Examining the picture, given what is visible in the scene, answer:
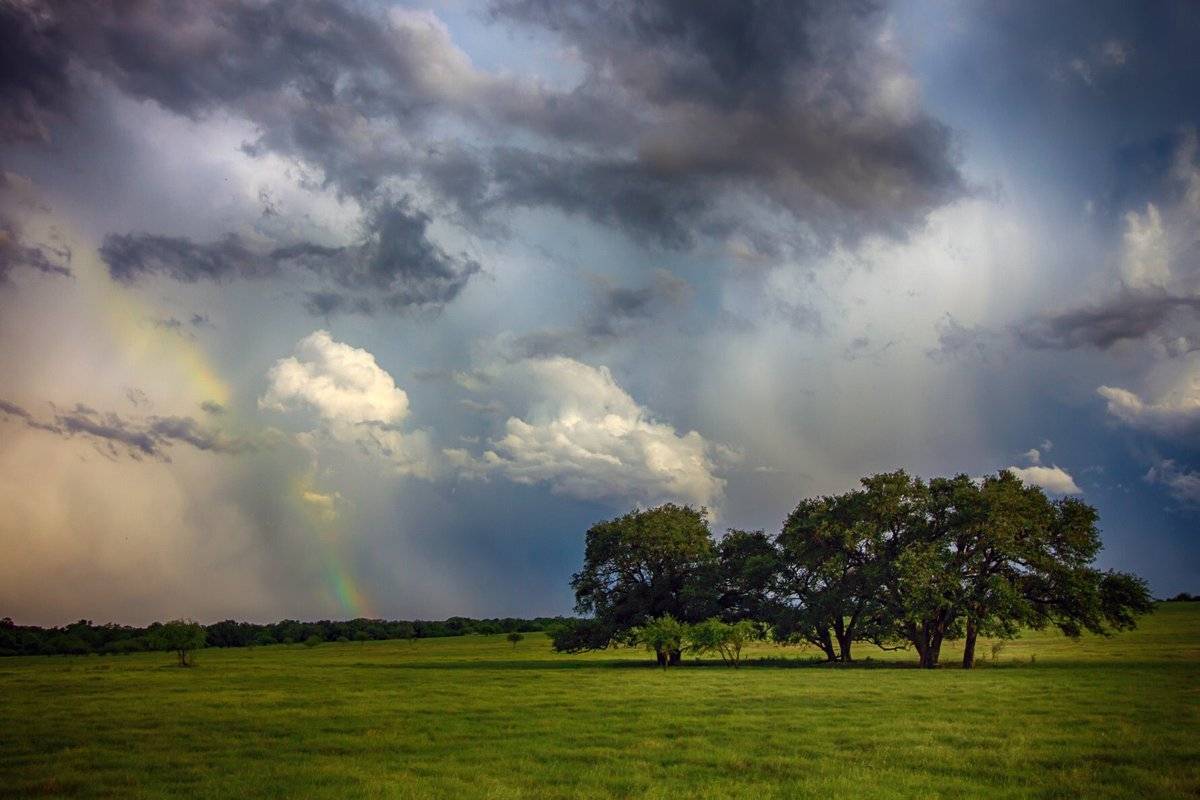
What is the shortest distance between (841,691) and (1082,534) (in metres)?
32.2

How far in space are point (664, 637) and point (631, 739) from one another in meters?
46.7

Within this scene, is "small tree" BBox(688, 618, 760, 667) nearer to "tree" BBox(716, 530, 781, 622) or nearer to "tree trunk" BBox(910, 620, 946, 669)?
"tree" BBox(716, 530, 781, 622)

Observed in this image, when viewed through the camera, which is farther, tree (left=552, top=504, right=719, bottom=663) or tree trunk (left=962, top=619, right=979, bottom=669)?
tree (left=552, top=504, right=719, bottom=663)

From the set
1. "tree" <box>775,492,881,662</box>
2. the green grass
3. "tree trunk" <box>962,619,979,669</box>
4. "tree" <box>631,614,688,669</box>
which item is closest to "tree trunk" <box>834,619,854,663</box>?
"tree" <box>775,492,881,662</box>

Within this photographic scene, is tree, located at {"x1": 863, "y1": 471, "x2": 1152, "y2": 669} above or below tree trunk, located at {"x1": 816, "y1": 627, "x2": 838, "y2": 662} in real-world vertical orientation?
above

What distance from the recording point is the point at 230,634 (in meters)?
156

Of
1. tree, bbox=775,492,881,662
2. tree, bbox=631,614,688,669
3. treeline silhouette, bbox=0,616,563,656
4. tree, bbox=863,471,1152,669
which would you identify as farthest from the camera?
treeline silhouette, bbox=0,616,563,656

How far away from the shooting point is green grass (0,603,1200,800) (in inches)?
717

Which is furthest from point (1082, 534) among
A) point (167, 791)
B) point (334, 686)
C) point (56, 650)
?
point (56, 650)

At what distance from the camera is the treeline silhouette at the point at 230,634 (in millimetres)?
127688

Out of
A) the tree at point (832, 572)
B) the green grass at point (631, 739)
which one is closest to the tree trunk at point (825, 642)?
the tree at point (832, 572)

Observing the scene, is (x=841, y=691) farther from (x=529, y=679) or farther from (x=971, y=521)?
(x=971, y=521)

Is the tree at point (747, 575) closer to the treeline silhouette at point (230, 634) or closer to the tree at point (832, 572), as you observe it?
the tree at point (832, 572)

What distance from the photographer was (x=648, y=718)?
96.6 ft
